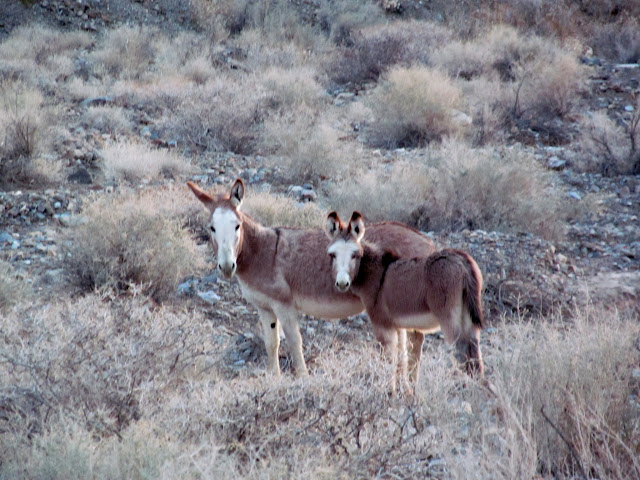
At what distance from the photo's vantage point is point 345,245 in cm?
609

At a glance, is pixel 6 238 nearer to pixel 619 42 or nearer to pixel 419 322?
pixel 419 322

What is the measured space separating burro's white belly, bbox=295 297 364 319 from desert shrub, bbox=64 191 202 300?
84.8 inches

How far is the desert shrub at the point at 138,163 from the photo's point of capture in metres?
12.4

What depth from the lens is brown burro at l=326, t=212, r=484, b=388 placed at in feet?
18.0

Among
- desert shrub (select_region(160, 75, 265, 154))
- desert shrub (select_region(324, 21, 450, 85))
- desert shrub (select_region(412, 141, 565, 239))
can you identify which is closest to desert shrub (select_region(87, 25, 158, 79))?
desert shrub (select_region(160, 75, 265, 154))

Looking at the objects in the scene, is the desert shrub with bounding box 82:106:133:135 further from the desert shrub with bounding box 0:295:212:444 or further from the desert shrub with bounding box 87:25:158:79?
the desert shrub with bounding box 0:295:212:444

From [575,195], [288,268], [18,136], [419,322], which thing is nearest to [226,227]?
[288,268]

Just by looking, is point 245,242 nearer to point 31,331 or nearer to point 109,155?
point 31,331

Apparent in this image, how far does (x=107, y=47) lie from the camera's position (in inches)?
920

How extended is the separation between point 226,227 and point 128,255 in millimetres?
2510

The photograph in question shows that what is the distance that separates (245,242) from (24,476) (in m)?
3.27

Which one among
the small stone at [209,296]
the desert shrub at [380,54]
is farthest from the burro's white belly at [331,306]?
the desert shrub at [380,54]

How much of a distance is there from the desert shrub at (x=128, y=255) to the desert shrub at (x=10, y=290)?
0.79 meters

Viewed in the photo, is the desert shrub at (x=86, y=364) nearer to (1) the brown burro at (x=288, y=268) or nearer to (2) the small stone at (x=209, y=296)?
(1) the brown burro at (x=288, y=268)
